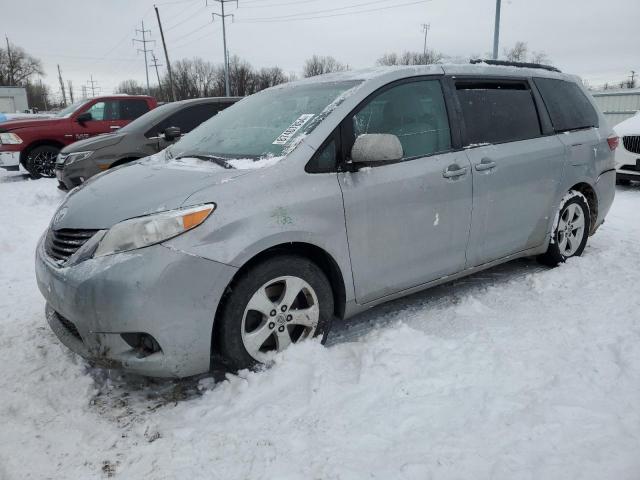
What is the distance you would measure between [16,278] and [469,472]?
13.6 ft

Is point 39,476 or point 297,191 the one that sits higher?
point 297,191

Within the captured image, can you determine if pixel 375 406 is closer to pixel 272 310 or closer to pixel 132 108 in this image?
pixel 272 310

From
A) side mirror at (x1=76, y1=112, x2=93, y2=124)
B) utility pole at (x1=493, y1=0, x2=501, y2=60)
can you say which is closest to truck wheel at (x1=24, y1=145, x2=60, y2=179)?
side mirror at (x1=76, y1=112, x2=93, y2=124)

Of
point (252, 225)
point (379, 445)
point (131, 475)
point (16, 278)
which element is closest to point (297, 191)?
point (252, 225)

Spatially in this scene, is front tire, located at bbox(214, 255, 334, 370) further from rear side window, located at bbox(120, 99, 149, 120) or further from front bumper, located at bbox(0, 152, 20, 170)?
front bumper, located at bbox(0, 152, 20, 170)

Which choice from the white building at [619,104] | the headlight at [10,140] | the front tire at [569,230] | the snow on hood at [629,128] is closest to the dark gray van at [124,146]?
the headlight at [10,140]

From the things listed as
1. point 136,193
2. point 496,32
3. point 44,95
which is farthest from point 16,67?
point 136,193

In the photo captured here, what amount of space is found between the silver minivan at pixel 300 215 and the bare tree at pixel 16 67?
3342 inches

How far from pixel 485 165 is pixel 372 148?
111 cm

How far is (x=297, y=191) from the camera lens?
2.67 meters

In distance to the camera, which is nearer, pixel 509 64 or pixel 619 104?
pixel 509 64

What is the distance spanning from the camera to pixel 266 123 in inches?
128

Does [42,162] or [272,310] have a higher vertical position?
[42,162]

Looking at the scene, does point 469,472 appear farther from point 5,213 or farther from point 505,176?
point 5,213
